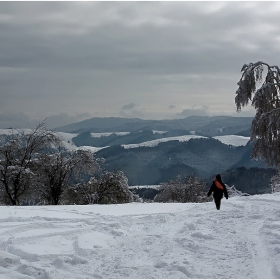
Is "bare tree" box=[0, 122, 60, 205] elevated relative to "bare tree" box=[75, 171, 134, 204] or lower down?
elevated

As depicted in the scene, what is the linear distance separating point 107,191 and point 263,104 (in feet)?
53.5

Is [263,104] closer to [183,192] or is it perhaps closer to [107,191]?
[107,191]

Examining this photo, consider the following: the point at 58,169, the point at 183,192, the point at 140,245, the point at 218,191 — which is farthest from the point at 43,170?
the point at 183,192

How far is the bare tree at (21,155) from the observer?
22.7 metres

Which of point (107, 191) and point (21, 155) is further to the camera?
point (107, 191)

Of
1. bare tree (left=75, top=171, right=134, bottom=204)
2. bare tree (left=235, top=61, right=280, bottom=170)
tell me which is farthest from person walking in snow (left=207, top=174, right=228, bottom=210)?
bare tree (left=75, top=171, right=134, bottom=204)

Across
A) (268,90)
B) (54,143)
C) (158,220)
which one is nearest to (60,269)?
(158,220)

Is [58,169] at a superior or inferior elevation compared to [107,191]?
superior

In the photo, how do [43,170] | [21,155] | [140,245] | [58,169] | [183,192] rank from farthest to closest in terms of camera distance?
[183,192] < [58,169] < [43,170] < [21,155] < [140,245]

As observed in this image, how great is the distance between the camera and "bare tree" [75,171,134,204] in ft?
90.6

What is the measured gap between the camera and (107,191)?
93.5 ft

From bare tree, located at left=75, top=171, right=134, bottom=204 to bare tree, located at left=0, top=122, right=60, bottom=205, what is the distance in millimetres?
5171

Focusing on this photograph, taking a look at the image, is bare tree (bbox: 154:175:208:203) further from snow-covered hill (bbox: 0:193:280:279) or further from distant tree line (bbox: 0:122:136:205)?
snow-covered hill (bbox: 0:193:280:279)

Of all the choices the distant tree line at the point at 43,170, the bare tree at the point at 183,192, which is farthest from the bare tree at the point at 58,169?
the bare tree at the point at 183,192
